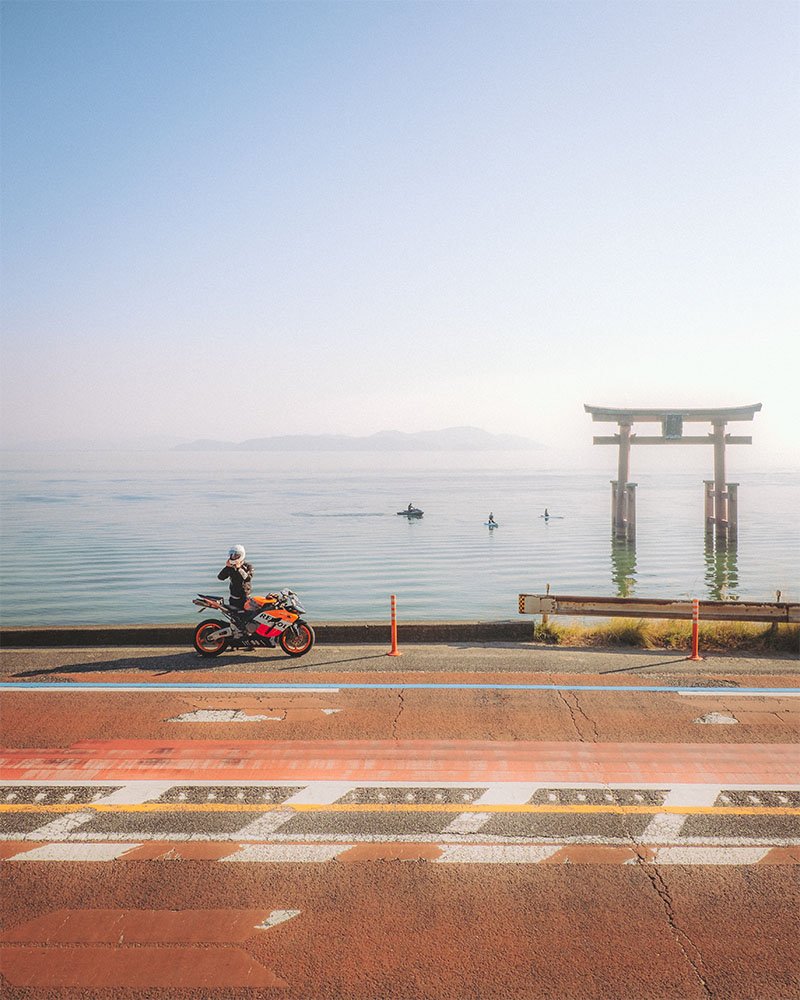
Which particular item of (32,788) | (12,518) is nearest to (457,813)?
(32,788)

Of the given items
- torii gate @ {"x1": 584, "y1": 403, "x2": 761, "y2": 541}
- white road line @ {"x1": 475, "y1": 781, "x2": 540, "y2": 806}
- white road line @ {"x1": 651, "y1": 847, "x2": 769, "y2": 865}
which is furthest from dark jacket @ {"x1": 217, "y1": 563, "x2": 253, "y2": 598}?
torii gate @ {"x1": 584, "y1": 403, "x2": 761, "y2": 541}

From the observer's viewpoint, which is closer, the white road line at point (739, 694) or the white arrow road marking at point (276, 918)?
the white arrow road marking at point (276, 918)

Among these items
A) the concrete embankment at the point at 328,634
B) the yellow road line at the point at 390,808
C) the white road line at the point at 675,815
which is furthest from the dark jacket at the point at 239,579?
the white road line at the point at 675,815

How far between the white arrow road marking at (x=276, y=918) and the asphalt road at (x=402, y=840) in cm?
4

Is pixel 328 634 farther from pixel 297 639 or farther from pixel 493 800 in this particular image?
pixel 493 800

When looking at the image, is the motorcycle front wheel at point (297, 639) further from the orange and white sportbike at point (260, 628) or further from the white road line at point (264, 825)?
the white road line at point (264, 825)

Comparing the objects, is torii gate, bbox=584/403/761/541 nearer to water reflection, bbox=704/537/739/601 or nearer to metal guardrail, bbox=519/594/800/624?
water reflection, bbox=704/537/739/601

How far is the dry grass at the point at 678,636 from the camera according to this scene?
587 inches

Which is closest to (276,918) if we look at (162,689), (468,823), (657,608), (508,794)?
(468,823)

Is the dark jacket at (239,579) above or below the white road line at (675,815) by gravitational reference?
above

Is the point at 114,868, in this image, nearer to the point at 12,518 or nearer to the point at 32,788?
the point at 32,788

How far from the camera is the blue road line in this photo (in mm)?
11469

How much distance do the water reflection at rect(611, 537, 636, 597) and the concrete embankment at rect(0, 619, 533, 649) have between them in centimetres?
2003

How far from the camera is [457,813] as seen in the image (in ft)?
24.2
